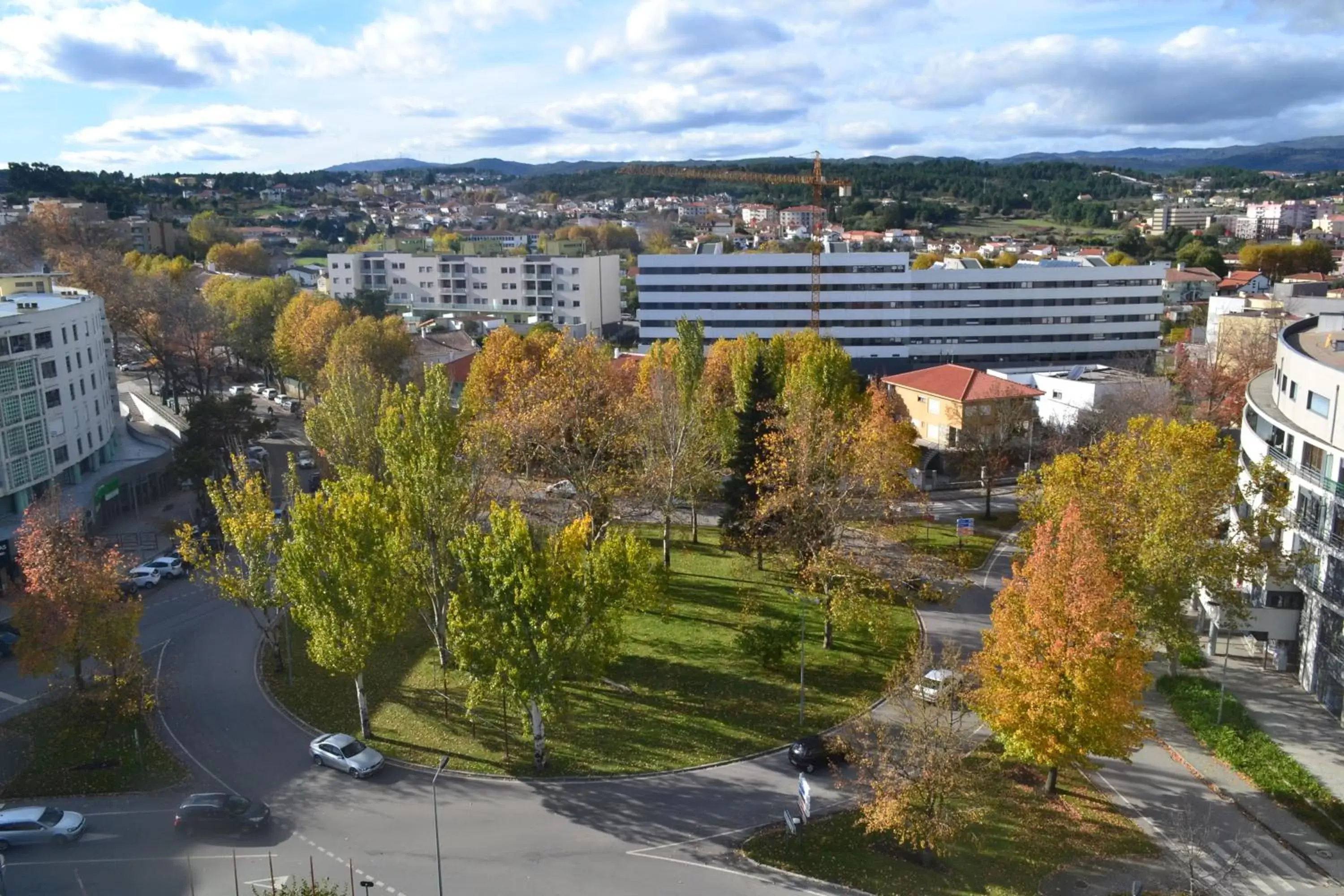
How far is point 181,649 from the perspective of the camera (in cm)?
2953

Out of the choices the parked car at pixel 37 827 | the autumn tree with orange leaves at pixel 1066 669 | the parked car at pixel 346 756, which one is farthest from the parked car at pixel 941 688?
the parked car at pixel 37 827

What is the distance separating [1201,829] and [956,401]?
32.8 m

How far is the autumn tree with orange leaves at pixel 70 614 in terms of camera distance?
23.5 metres

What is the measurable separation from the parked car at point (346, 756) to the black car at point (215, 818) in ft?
8.01

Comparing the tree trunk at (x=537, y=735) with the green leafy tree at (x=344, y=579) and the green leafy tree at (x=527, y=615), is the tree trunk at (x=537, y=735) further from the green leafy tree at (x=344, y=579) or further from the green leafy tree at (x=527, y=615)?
the green leafy tree at (x=344, y=579)

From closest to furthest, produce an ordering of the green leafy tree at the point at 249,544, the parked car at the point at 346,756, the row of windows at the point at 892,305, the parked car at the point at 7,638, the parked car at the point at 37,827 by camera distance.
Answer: the parked car at the point at 37,827, the parked car at the point at 346,756, the green leafy tree at the point at 249,544, the parked car at the point at 7,638, the row of windows at the point at 892,305

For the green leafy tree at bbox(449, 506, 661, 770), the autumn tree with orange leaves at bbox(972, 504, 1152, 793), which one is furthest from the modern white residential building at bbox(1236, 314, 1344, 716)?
the green leafy tree at bbox(449, 506, 661, 770)

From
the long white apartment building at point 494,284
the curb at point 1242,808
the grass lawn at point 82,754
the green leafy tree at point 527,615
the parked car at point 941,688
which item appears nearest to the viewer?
the curb at point 1242,808

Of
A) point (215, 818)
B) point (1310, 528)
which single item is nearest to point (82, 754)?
point (215, 818)

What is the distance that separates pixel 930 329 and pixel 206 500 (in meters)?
58.1

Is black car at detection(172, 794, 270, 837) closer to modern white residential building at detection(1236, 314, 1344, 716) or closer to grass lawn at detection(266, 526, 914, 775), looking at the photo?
grass lawn at detection(266, 526, 914, 775)

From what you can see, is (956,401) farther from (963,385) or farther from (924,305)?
(924,305)

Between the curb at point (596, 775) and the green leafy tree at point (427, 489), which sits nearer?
the curb at point (596, 775)

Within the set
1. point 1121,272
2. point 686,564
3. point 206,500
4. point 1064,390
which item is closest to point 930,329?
point 1121,272
